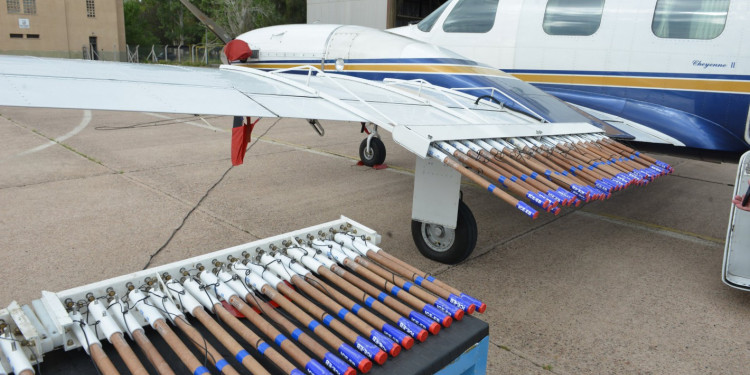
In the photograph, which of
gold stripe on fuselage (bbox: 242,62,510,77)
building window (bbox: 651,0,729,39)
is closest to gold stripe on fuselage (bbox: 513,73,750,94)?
building window (bbox: 651,0,729,39)

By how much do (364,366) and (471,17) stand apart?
595cm

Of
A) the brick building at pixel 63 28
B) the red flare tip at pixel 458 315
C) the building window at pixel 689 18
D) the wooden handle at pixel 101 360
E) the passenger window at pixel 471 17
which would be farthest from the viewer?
the brick building at pixel 63 28

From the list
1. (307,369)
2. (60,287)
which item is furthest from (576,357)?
(60,287)

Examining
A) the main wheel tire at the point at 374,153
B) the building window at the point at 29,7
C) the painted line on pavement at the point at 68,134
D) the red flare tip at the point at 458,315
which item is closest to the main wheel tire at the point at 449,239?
the red flare tip at the point at 458,315

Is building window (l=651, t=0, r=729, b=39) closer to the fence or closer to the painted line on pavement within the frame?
the painted line on pavement

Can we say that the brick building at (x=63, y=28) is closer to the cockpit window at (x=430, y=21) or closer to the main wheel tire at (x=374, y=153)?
the main wheel tire at (x=374, y=153)

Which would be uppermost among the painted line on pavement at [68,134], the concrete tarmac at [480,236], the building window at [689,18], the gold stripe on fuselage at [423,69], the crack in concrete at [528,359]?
the building window at [689,18]

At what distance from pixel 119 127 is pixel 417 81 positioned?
8058 mm

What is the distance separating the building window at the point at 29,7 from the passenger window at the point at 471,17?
38447mm

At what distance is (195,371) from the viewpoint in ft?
5.10

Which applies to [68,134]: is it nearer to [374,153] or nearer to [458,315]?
[374,153]

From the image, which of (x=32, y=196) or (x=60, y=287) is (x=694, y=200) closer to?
(x=60, y=287)

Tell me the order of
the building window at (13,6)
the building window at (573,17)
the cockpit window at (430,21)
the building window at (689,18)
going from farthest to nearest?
the building window at (13,6)
the cockpit window at (430,21)
the building window at (573,17)
the building window at (689,18)

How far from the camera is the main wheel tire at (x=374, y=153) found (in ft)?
25.4
